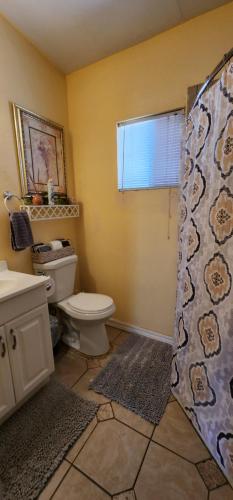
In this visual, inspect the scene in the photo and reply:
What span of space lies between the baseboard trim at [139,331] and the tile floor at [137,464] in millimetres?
593

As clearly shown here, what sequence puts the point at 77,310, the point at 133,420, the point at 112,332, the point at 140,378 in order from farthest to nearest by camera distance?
1. the point at 112,332
2. the point at 77,310
3. the point at 140,378
4. the point at 133,420

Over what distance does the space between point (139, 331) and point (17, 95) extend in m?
2.18

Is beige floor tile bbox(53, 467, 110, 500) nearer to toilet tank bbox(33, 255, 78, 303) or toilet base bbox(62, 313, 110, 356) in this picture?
toilet base bbox(62, 313, 110, 356)

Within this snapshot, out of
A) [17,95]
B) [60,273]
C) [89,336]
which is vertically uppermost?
[17,95]

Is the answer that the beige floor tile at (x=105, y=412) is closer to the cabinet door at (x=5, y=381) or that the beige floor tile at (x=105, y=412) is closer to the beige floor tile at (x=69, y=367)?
the beige floor tile at (x=69, y=367)

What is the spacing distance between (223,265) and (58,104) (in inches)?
76.3

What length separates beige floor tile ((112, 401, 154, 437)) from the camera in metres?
1.18

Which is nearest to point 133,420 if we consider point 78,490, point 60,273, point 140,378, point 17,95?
point 140,378

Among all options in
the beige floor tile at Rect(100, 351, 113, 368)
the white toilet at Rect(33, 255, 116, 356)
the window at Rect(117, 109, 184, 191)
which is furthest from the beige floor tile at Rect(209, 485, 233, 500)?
the window at Rect(117, 109, 184, 191)

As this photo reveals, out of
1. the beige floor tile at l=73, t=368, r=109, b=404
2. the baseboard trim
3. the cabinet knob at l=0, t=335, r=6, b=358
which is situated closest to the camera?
the cabinet knob at l=0, t=335, r=6, b=358

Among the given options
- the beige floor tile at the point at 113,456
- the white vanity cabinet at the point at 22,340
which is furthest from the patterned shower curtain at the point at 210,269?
the white vanity cabinet at the point at 22,340

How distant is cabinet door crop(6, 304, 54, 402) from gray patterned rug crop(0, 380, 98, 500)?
139mm

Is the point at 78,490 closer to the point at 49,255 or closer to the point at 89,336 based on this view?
the point at 89,336

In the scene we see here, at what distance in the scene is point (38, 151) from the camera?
→ 171 centimetres
